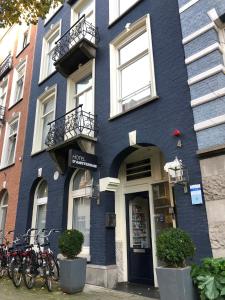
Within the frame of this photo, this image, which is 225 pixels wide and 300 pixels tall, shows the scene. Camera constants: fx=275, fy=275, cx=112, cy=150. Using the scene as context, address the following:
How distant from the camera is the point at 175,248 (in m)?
4.47

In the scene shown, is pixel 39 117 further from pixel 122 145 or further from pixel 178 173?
pixel 178 173

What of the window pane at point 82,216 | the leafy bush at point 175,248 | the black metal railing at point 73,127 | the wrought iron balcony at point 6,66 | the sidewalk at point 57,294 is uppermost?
the wrought iron balcony at point 6,66

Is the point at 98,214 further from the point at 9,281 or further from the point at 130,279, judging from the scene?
the point at 9,281

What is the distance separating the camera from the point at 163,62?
7219mm

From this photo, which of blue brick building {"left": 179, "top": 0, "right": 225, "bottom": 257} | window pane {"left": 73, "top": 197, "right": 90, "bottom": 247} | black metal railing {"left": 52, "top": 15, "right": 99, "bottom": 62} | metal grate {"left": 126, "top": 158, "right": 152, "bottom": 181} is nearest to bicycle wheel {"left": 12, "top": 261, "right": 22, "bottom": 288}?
Answer: window pane {"left": 73, "top": 197, "right": 90, "bottom": 247}

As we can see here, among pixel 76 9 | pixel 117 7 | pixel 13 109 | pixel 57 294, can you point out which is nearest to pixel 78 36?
pixel 117 7

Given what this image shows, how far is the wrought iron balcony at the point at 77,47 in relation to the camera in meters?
9.55

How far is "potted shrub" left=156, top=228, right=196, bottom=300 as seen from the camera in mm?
4281

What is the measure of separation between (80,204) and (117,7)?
7124 mm

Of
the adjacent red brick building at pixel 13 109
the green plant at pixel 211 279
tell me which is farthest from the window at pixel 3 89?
the green plant at pixel 211 279

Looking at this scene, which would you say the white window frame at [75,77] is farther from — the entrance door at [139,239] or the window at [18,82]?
the window at [18,82]

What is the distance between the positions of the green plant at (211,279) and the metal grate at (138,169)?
3.78 meters

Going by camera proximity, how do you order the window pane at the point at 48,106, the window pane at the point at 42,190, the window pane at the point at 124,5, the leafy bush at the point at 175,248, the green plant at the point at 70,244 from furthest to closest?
the window pane at the point at 48,106, the window pane at the point at 42,190, the window pane at the point at 124,5, the green plant at the point at 70,244, the leafy bush at the point at 175,248

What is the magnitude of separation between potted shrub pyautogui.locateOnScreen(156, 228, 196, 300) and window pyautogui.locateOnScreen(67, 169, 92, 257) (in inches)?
152
